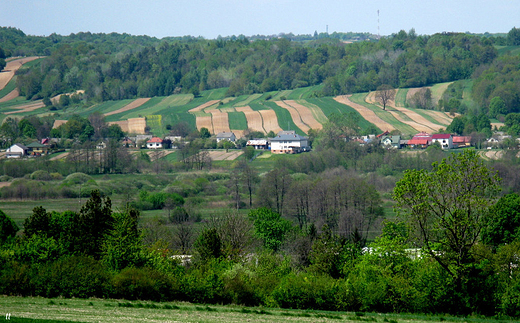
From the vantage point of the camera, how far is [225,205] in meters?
67.9

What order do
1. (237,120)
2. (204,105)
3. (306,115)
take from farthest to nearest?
(204,105) < (306,115) < (237,120)

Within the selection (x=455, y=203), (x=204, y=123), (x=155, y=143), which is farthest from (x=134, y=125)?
(x=455, y=203)

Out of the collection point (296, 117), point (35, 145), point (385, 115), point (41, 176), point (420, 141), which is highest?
point (296, 117)

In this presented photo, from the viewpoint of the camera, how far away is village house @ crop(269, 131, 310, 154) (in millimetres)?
108625

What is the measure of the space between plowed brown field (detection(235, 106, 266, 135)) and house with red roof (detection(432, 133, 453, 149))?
112ft

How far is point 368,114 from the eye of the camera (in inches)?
5295

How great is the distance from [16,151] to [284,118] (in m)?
55.2

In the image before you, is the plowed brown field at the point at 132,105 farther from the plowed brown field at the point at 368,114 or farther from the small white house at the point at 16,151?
the plowed brown field at the point at 368,114

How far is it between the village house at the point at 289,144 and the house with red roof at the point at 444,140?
2228cm

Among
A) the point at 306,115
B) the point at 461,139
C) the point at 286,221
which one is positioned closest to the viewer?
the point at 286,221

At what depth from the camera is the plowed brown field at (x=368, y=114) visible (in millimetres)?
125000

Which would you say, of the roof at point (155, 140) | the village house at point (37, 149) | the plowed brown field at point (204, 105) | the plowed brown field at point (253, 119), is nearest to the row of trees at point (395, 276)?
the village house at point (37, 149)

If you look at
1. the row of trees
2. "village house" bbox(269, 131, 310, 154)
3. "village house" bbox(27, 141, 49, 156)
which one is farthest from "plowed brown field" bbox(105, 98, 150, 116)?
the row of trees

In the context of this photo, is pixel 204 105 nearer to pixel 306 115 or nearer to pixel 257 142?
pixel 306 115
